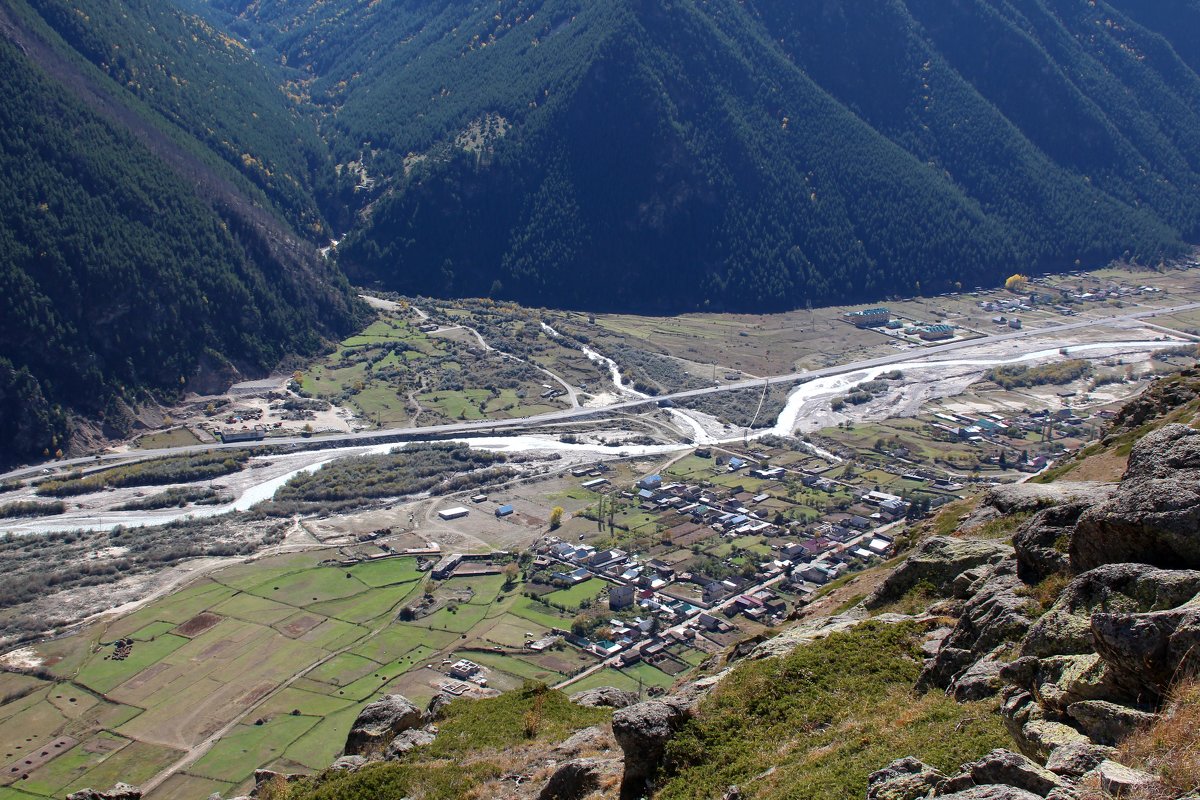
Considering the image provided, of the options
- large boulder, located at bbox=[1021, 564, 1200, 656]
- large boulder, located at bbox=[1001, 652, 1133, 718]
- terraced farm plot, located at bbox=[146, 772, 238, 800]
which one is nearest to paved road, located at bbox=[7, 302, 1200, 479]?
terraced farm plot, located at bbox=[146, 772, 238, 800]

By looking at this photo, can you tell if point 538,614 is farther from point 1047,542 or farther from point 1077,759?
point 1077,759

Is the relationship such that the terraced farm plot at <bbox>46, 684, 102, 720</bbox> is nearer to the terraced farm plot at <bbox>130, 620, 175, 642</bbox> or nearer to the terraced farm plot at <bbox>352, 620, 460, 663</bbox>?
the terraced farm plot at <bbox>130, 620, 175, 642</bbox>

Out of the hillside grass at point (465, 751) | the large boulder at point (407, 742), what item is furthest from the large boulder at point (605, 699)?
the large boulder at point (407, 742)

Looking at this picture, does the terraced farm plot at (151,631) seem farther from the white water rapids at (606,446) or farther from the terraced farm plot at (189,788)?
the white water rapids at (606,446)

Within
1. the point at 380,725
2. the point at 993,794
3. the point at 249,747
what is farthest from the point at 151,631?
the point at 993,794

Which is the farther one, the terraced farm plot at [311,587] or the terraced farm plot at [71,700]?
the terraced farm plot at [311,587]

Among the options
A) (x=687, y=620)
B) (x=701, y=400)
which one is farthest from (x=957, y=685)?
(x=701, y=400)
